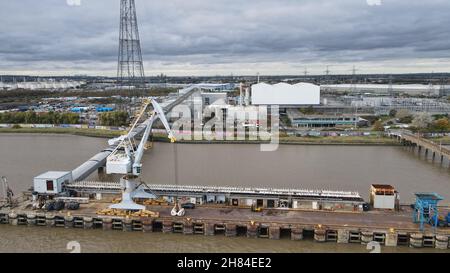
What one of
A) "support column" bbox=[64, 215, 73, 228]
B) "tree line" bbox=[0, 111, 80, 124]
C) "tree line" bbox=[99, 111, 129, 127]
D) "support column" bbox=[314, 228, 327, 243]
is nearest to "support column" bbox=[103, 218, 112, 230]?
"support column" bbox=[64, 215, 73, 228]

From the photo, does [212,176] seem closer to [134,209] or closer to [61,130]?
[134,209]

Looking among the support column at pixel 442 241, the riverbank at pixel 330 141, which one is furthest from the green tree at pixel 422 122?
the support column at pixel 442 241

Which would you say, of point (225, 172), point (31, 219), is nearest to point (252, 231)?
point (225, 172)

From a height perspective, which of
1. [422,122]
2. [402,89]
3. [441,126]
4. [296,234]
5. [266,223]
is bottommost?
[296,234]

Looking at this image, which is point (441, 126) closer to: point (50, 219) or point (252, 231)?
point (252, 231)

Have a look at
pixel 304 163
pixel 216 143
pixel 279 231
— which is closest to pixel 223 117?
pixel 216 143

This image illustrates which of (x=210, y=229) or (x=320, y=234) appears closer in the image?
(x=320, y=234)
